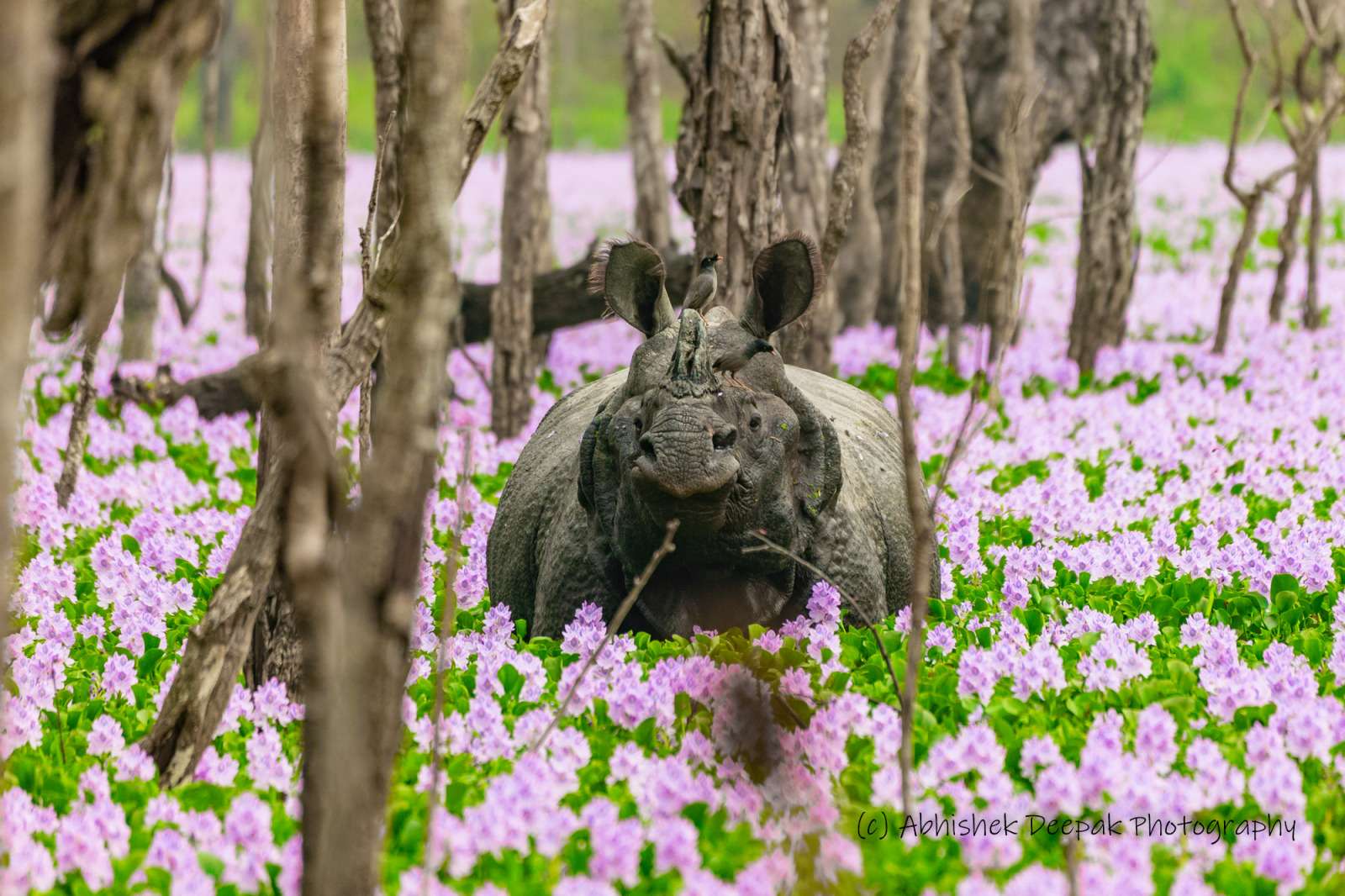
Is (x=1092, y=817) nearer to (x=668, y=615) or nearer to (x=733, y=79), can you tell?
(x=668, y=615)

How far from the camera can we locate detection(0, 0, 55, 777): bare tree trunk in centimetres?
205

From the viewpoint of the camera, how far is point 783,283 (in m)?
5.21

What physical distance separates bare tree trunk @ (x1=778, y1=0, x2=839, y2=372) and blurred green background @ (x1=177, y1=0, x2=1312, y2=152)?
29.1 m

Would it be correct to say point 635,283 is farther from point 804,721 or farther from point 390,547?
point 390,547

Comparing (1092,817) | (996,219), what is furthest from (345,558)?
(996,219)

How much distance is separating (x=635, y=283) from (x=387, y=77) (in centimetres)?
262

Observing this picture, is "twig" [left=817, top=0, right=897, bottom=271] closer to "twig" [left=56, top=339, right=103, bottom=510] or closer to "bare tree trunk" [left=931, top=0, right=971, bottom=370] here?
"bare tree trunk" [left=931, top=0, right=971, bottom=370]

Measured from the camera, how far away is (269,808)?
333 centimetres

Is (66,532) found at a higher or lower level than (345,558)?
lower

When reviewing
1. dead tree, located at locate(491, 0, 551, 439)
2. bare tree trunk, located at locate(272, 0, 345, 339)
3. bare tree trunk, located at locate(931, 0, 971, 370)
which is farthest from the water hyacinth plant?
bare tree trunk, located at locate(931, 0, 971, 370)

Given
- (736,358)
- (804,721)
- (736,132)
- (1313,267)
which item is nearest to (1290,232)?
(1313,267)

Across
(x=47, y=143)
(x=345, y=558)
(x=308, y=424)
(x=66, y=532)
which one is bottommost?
(x=66, y=532)

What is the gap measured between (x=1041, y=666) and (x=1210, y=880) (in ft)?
4.00

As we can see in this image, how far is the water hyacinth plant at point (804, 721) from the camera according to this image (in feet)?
10.1
